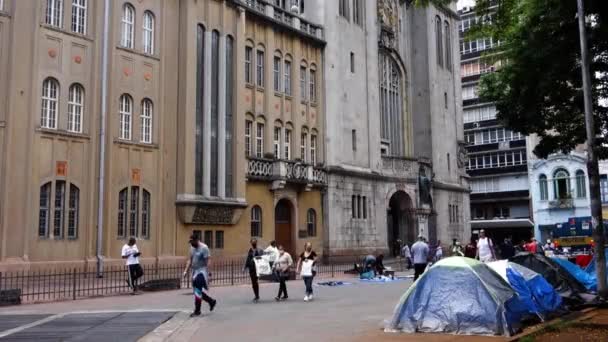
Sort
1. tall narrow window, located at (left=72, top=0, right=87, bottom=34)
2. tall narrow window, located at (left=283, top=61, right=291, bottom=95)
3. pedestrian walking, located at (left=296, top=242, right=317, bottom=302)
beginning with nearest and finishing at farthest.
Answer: pedestrian walking, located at (left=296, top=242, right=317, bottom=302) → tall narrow window, located at (left=72, top=0, right=87, bottom=34) → tall narrow window, located at (left=283, top=61, right=291, bottom=95)

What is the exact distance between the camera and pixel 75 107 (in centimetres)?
2606

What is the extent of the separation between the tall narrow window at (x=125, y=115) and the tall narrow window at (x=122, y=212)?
98.3 inches

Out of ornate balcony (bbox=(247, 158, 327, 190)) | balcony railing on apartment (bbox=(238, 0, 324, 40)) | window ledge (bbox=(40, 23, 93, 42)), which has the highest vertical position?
balcony railing on apartment (bbox=(238, 0, 324, 40))

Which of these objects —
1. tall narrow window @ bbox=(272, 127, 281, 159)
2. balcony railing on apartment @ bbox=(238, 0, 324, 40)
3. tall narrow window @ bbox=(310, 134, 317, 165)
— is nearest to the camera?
balcony railing on apartment @ bbox=(238, 0, 324, 40)

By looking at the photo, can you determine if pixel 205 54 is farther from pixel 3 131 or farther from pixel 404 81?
pixel 404 81

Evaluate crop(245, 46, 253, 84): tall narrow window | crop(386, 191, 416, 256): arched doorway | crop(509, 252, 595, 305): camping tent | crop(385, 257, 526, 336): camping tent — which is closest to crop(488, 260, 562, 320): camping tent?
crop(385, 257, 526, 336): camping tent

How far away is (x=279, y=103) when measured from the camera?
1421 inches

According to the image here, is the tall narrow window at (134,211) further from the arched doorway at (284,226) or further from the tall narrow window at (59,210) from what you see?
the arched doorway at (284,226)

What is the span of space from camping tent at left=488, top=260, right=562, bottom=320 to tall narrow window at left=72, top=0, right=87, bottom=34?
807 inches

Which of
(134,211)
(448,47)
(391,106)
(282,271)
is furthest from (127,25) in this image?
(448,47)

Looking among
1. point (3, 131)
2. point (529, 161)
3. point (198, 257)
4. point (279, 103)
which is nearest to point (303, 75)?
point (279, 103)

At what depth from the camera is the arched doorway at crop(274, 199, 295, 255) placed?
35.2m

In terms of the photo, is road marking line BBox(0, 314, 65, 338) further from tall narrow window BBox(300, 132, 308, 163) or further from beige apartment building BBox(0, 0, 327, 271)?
tall narrow window BBox(300, 132, 308, 163)

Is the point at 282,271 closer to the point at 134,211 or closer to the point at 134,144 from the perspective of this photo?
the point at 134,211
